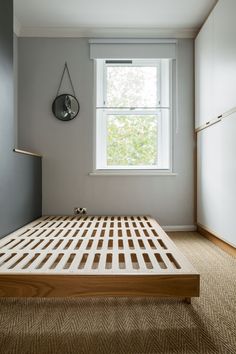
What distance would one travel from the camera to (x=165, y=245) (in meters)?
1.75

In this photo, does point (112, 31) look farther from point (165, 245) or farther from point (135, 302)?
point (135, 302)

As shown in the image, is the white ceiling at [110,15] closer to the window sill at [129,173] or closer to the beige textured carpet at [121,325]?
the window sill at [129,173]

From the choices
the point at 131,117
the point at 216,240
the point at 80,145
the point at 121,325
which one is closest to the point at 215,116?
the point at 131,117

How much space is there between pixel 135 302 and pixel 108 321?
0.74 ft

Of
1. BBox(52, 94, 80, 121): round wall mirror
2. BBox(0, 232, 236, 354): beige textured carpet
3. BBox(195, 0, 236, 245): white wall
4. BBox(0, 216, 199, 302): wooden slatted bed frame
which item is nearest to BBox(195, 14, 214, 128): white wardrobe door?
BBox(195, 0, 236, 245): white wall

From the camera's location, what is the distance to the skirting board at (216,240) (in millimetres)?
2203

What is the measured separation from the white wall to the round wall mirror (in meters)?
1.35

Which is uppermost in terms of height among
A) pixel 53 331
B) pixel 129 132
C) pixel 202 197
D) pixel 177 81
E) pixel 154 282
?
pixel 177 81

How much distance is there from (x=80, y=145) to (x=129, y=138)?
0.57 m

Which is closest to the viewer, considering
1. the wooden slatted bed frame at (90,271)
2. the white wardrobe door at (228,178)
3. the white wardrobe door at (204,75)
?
the wooden slatted bed frame at (90,271)

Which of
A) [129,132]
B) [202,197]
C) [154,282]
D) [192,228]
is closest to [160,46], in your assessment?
[129,132]

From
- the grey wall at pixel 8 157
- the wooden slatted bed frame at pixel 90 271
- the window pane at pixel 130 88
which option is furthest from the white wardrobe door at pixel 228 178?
the grey wall at pixel 8 157

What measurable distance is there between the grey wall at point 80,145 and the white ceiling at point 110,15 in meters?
0.16

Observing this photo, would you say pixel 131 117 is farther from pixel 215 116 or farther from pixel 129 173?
pixel 215 116
